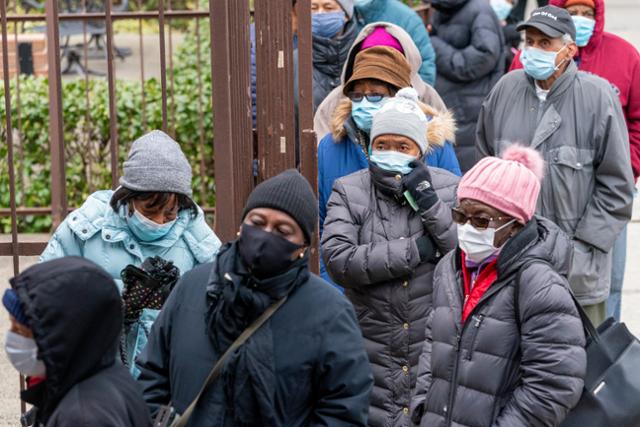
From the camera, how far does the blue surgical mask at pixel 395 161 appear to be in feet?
16.3

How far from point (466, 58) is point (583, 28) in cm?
204

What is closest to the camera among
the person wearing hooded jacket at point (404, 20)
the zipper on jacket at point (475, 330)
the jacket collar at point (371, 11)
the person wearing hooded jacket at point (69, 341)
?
the person wearing hooded jacket at point (69, 341)

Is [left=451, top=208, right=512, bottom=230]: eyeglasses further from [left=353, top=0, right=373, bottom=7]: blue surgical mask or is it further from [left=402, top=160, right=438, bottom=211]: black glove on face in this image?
[left=353, top=0, right=373, bottom=7]: blue surgical mask

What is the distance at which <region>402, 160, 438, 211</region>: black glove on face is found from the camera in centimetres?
485

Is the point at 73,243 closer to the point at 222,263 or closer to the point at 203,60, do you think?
the point at 222,263

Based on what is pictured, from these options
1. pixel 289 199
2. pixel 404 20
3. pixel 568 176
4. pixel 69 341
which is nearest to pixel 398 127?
pixel 568 176

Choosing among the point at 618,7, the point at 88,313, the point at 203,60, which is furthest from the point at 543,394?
the point at 618,7

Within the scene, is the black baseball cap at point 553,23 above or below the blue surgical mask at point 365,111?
above

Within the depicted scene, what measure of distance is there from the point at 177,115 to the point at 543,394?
18.0ft

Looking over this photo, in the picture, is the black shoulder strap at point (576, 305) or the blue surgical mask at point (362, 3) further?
the blue surgical mask at point (362, 3)

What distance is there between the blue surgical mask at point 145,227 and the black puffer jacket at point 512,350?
97cm

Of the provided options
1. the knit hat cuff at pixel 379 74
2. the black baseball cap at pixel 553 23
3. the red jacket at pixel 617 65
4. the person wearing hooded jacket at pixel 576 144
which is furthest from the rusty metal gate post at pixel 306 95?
the red jacket at pixel 617 65

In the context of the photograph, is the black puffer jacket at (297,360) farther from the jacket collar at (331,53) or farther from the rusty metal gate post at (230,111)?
the jacket collar at (331,53)

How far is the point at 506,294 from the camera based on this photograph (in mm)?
4059
